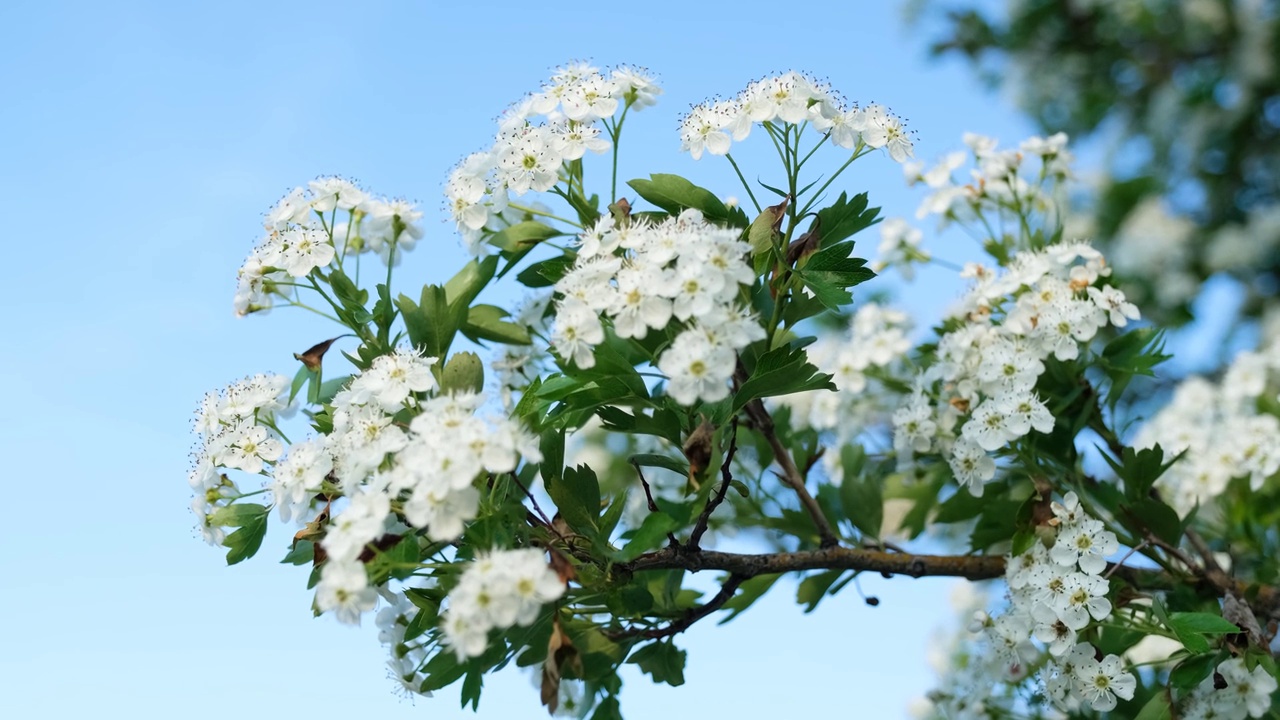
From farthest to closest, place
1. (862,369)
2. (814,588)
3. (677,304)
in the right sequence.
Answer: (862,369) → (814,588) → (677,304)

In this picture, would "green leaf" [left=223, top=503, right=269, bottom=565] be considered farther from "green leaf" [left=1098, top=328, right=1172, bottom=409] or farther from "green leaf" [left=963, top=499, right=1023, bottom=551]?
"green leaf" [left=1098, top=328, right=1172, bottom=409]

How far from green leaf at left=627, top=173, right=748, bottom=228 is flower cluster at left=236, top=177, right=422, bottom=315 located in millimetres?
431

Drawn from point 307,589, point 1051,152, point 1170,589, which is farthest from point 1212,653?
point 307,589

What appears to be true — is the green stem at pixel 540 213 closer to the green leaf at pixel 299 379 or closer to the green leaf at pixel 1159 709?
the green leaf at pixel 299 379

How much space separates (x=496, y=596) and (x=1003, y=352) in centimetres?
99

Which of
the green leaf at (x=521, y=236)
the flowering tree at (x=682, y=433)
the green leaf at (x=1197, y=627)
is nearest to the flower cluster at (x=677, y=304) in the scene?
the flowering tree at (x=682, y=433)

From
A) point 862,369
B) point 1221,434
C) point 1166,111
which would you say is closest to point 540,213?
point 862,369

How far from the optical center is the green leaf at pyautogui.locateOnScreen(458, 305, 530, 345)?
174cm

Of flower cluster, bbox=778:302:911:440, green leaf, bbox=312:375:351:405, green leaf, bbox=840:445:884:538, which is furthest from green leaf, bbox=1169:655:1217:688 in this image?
green leaf, bbox=312:375:351:405

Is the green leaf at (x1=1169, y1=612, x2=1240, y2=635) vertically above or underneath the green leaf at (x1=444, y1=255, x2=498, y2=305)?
underneath

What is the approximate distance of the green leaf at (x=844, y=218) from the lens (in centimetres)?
148

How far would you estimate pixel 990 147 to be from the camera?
7.13ft

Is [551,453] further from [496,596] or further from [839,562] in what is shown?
[839,562]

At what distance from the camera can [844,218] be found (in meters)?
1.48
